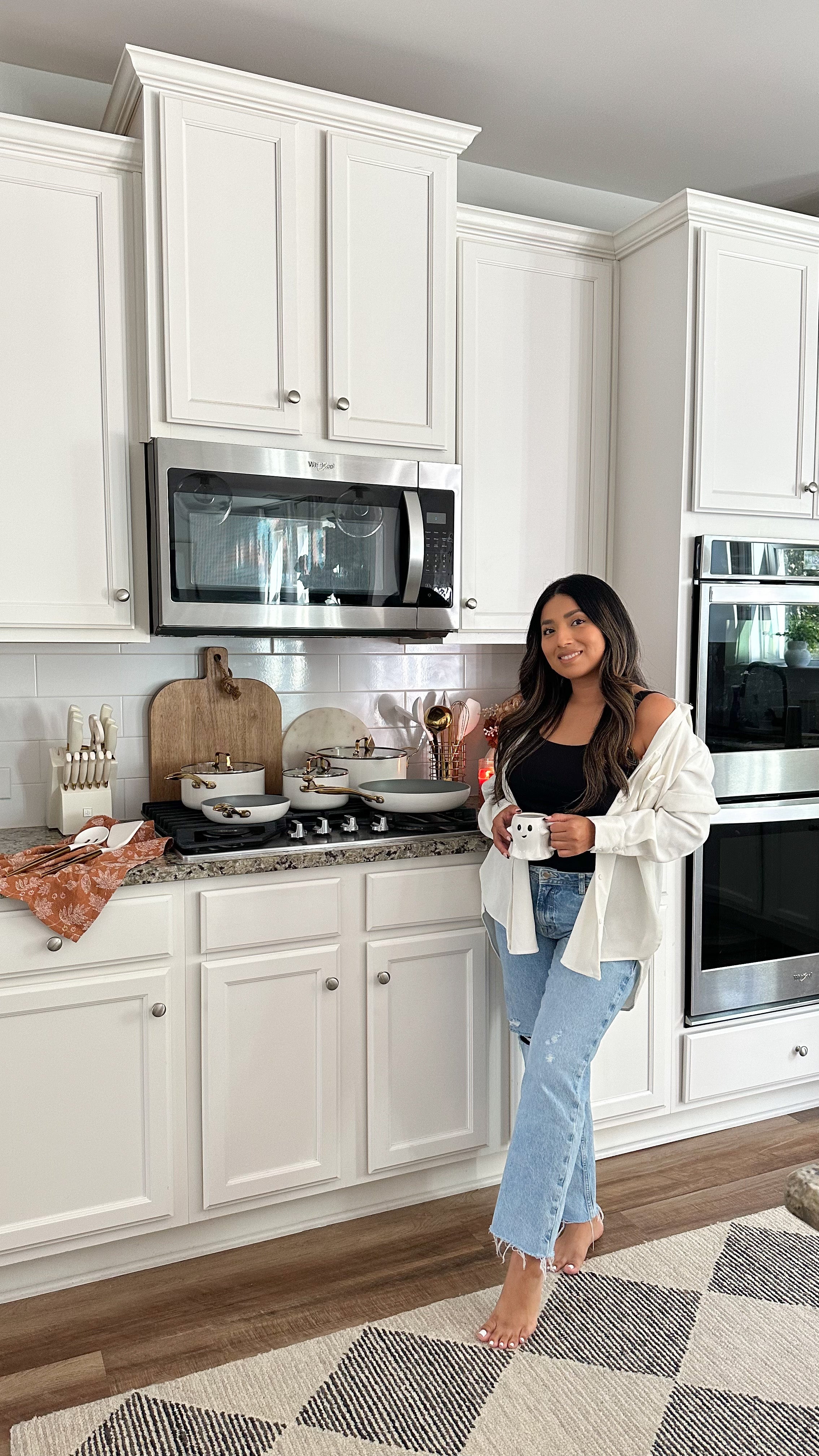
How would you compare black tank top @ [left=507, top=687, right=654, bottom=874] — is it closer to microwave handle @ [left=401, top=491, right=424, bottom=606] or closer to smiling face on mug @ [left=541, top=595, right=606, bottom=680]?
smiling face on mug @ [left=541, top=595, right=606, bottom=680]

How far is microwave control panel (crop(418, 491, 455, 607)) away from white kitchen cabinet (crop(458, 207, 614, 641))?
13 centimetres

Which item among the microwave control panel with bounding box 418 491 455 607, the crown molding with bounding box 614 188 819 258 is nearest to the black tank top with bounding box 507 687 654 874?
the microwave control panel with bounding box 418 491 455 607

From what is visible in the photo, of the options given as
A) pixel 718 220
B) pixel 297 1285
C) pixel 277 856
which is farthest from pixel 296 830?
pixel 718 220

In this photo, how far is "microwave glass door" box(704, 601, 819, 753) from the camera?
2.61 metres

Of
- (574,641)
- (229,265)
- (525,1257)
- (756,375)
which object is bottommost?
(525,1257)

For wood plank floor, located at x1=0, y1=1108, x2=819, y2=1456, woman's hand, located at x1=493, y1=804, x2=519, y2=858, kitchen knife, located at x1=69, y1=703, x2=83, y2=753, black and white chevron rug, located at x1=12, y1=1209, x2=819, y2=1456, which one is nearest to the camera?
black and white chevron rug, located at x1=12, y1=1209, x2=819, y2=1456

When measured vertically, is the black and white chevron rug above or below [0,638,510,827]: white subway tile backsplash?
below

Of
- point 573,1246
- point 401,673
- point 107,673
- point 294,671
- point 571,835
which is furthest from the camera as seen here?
point 401,673

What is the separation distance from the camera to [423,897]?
2.35m

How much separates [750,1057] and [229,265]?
7.96 feet

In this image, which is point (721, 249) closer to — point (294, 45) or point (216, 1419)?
point (294, 45)

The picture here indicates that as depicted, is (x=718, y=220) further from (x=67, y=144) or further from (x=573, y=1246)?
(x=573, y=1246)

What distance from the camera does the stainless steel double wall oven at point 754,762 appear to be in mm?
2611

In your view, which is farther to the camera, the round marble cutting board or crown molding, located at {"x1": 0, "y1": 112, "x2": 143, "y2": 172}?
the round marble cutting board
